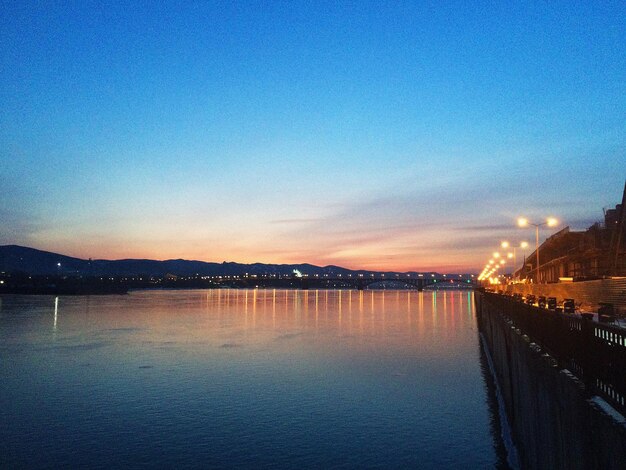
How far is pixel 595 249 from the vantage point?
71500 millimetres

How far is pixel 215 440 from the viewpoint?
2362 cm

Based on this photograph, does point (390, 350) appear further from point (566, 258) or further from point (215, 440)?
point (566, 258)

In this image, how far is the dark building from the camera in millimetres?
60625

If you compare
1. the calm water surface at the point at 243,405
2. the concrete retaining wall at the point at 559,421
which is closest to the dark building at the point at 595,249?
the calm water surface at the point at 243,405

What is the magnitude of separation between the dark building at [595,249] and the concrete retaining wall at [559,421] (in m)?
35.0

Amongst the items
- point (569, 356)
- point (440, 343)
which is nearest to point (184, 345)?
point (440, 343)

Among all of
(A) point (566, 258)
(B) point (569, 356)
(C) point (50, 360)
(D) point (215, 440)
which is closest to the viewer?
(B) point (569, 356)

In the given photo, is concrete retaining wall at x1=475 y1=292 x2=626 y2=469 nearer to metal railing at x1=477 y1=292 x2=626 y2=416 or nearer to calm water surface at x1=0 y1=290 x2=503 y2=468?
metal railing at x1=477 y1=292 x2=626 y2=416

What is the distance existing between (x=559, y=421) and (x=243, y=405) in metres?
20.7

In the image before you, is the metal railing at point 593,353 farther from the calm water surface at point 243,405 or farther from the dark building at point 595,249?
the dark building at point 595,249

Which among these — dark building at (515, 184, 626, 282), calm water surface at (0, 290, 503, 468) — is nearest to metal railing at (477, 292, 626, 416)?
calm water surface at (0, 290, 503, 468)

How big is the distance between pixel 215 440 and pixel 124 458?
3.77 meters

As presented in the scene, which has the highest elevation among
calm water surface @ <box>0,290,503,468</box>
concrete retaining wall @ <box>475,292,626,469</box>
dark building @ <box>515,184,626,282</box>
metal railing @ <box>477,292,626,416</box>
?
dark building @ <box>515,184,626,282</box>

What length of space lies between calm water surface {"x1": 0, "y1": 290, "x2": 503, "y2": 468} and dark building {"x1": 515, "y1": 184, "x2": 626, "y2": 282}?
62.8ft
